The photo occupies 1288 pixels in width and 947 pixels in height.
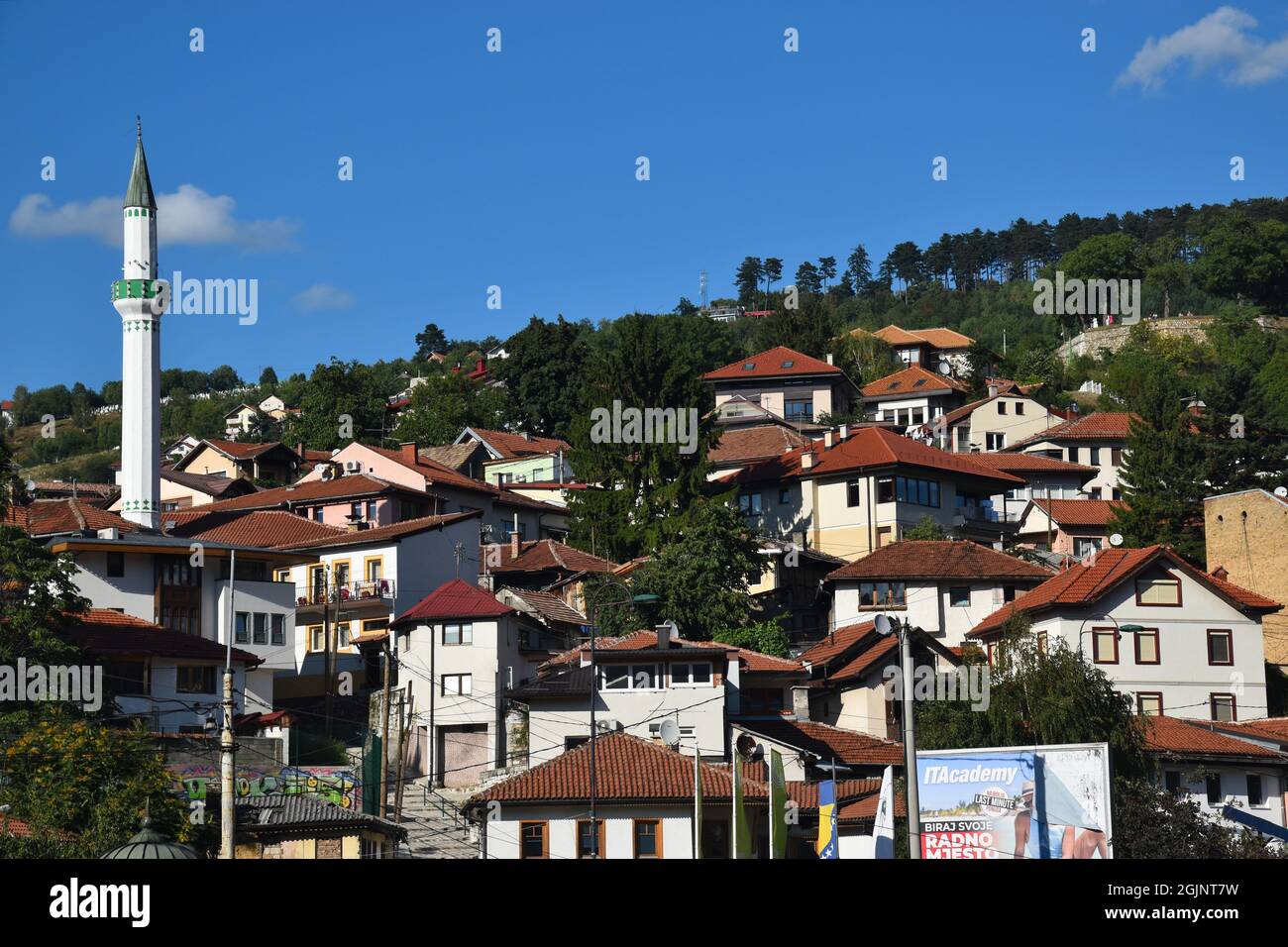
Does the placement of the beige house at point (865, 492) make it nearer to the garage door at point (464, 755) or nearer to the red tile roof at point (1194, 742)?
the red tile roof at point (1194, 742)

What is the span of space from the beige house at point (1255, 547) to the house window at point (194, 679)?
3583 centimetres

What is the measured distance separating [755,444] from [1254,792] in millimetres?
40550

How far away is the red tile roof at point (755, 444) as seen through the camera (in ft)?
275

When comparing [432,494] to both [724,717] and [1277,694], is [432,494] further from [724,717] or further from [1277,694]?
[1277,694]

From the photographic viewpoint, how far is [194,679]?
53.7m

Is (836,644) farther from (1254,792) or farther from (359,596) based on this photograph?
(359,596)

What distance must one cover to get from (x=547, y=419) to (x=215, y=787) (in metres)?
65.0

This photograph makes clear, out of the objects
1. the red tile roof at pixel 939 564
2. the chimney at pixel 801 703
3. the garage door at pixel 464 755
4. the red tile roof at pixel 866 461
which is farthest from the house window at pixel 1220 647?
the garage door at pixel 464 755

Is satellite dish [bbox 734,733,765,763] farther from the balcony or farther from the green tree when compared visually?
the green tree

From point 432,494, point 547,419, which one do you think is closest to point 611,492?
point 432,494

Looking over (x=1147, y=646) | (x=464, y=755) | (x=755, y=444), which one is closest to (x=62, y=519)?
(x=464, y=755)

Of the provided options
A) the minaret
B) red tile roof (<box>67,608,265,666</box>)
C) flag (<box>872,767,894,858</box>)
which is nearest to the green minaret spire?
the minaret
